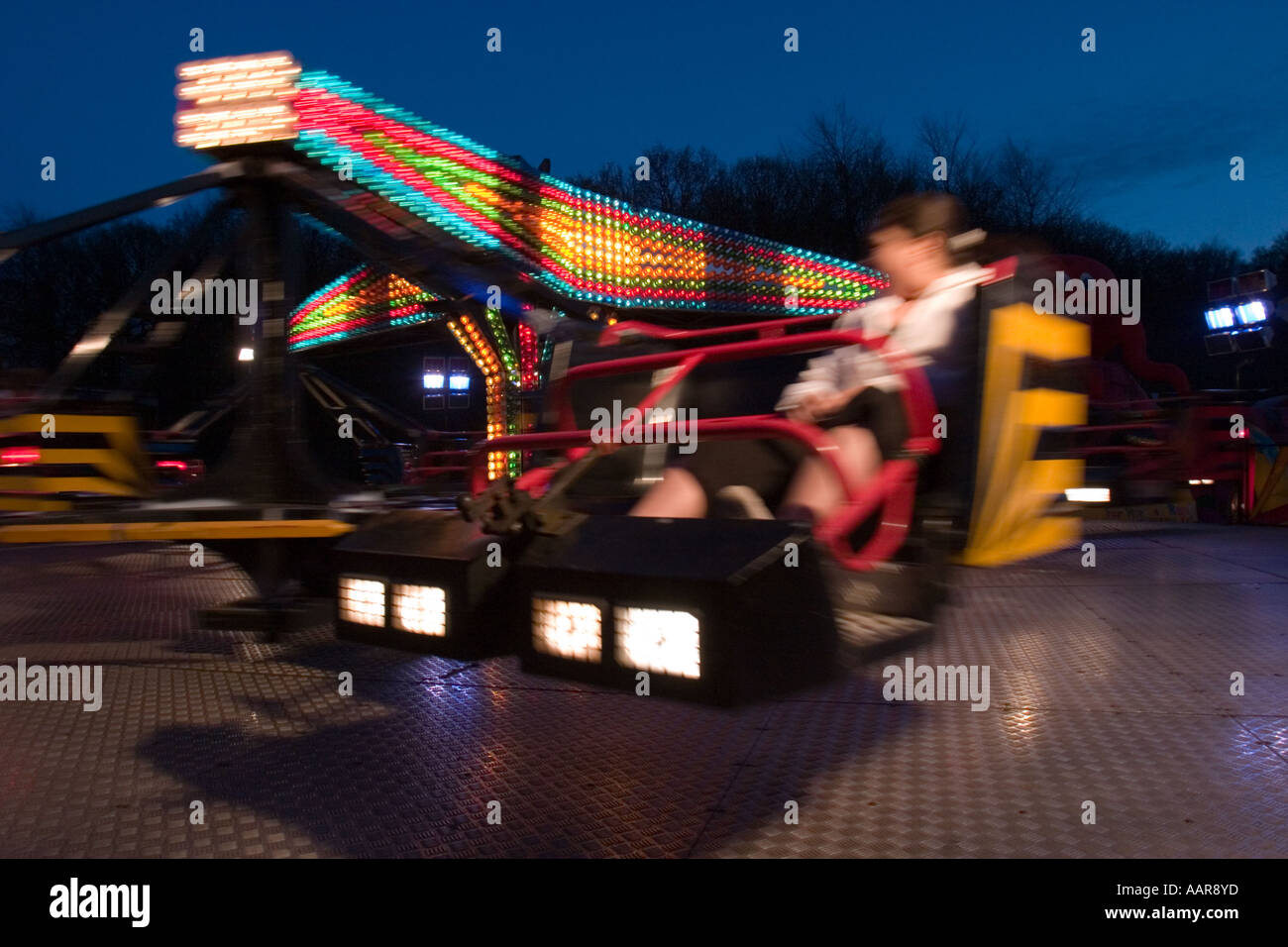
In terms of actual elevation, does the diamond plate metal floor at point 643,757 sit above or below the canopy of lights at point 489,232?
below

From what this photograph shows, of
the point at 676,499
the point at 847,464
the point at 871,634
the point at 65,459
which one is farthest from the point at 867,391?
the point at 65,459

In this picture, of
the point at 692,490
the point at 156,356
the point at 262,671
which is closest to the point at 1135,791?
the point at 692,490

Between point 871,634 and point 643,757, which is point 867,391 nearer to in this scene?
point 871,634

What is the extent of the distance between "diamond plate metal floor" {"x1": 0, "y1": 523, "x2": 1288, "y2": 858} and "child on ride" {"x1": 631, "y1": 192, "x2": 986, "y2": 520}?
1.87 ft

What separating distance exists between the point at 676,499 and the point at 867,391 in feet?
2.00

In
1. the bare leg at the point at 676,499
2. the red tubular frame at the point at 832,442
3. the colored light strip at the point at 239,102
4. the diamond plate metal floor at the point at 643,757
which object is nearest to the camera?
the red tubular frame at the point at 832,442

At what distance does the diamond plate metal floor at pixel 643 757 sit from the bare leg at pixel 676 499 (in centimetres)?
56

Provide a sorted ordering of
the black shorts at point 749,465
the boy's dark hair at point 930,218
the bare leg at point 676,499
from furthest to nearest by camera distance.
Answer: the boy's dark hair at point 930,218 < the black shorts at point 749,465 < the bare leg at point 676,499

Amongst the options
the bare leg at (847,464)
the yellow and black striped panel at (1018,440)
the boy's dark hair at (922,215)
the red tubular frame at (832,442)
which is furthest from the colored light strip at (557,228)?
the yellow and black striped panel at (1018,440)

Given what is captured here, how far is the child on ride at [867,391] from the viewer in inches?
104

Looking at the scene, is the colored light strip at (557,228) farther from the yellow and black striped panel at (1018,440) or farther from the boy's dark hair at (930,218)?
the yellow and black striped panel at (1018,440)

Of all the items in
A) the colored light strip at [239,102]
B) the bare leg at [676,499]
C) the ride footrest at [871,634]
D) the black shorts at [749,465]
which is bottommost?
the ride footrest at [871,634]
